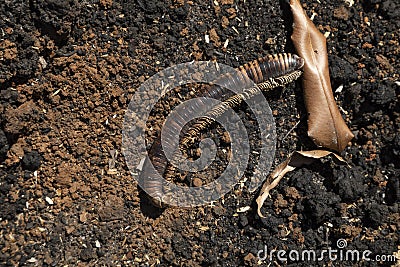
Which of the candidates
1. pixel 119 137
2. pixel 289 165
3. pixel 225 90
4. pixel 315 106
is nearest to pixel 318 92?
pixel 315 106

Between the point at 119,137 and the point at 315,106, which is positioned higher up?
the point at 315,106

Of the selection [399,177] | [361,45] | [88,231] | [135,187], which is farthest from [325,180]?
[88,231]

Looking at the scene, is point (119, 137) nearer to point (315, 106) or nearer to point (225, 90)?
point (225, 90)

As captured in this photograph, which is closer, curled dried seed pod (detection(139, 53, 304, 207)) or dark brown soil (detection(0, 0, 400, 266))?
dark brown soil (detection(0, 0, 400, 266))

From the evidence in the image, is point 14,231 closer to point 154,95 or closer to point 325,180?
point 154,95
